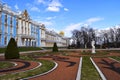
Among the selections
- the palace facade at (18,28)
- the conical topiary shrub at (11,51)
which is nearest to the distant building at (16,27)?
the palace facade at (18,28)

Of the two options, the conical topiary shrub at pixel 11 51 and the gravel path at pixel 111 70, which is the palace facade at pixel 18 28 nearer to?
the conical topiary shrub at pixel 11 51

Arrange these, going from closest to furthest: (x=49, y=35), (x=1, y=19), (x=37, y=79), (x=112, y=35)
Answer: (x=37, y=79) → (x=1, y=19) → (x=112, y=35) → (x=49, y=35)

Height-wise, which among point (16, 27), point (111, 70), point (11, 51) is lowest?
point (111, 70)

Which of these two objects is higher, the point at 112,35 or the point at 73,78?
the point at 112,35

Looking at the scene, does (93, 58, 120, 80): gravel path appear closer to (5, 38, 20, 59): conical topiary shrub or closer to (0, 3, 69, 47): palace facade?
(5, 38, 20, 59): conical topiary shrub

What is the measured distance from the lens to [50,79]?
1144 cm

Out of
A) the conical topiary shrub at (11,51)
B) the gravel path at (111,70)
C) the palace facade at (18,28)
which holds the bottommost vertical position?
the gravel path at (111,70)

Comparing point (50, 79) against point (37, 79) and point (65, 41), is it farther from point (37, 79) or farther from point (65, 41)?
point (65, 41)

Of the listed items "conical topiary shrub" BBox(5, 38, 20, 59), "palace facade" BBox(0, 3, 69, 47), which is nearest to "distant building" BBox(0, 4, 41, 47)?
"palace facade" BBox(0, 3, 69, 47)

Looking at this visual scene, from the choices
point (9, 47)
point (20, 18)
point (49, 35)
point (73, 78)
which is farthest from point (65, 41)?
point (73, 78)

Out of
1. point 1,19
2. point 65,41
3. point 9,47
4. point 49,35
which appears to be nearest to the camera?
point 9,47

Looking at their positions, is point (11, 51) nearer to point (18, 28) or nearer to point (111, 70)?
point (111, 70)

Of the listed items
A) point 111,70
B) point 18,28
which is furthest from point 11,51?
point 18,28

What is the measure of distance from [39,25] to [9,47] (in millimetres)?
75163
